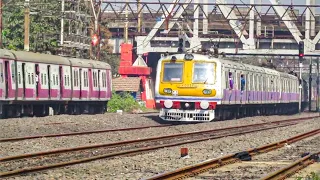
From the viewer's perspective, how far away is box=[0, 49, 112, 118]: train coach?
96.8 ft

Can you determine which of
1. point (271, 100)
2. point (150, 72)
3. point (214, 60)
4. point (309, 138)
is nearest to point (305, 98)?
point (150, 72)

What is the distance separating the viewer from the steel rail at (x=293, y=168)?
1245cm

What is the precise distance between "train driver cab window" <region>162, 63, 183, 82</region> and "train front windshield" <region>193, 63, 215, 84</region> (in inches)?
23.4

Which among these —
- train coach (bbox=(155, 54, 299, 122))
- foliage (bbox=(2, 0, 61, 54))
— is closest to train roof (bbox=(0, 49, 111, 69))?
train coach (bbox=(155, 54, 299, 122))

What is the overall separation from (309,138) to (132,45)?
48172 millimetres

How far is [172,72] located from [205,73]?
1.24m

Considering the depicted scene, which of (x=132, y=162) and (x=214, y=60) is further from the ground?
(x=214, y=60)

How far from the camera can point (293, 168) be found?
46.1 feet

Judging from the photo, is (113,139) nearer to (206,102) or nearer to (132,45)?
(206,102)

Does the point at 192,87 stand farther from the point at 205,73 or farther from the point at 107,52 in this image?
the point at 107,52

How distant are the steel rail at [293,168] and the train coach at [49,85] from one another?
48.7ft

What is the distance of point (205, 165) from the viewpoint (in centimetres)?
1412

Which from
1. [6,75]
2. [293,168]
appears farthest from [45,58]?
[293,168]

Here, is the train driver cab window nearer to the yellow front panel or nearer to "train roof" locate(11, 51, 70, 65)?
Result: the yellow front panel
